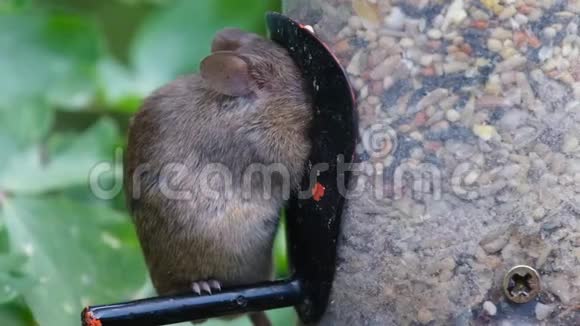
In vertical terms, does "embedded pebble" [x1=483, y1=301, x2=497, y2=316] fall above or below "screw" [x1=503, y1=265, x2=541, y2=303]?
below

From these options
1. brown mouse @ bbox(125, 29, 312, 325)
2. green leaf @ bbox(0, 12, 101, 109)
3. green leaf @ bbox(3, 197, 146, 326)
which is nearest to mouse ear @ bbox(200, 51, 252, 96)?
brown mouse @ bbox(125, 29, 312, 325)

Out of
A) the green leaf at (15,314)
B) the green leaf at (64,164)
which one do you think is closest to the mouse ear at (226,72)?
the green leaf at (15,314)

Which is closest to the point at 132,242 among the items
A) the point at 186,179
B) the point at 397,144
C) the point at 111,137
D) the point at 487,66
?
the point at 111,137

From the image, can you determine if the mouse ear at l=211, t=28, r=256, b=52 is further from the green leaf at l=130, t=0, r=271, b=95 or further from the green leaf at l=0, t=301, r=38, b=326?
the green leaf at l=130, t=0, r=271, b=95

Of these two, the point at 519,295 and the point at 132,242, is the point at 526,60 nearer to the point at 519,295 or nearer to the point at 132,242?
the point at 519,295

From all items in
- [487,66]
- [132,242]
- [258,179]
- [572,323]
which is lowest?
[132,242]

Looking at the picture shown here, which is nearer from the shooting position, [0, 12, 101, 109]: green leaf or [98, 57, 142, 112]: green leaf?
[0, 12, 101, 109]: green leaf
